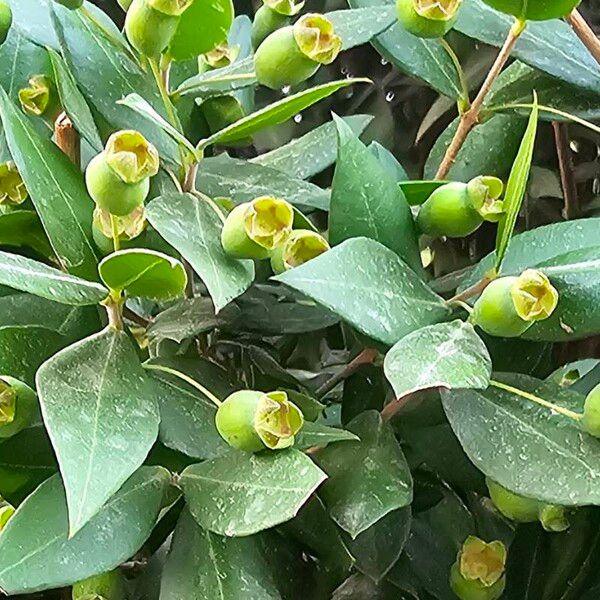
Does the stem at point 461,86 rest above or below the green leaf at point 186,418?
above

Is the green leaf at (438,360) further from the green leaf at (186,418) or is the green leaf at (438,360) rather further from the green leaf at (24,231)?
the green leaf at (24,231)

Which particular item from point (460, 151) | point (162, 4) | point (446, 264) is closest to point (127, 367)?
point (162, 4)

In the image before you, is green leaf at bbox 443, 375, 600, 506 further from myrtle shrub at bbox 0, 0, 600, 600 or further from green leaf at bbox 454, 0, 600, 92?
green leaf at bbox 454, 0, 600, 92

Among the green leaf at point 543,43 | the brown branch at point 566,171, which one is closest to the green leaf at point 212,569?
the green leaf at point 543,43

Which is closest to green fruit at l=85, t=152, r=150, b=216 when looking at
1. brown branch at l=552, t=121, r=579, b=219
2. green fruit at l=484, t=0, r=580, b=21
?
green fruit at l=484, t=0, r=580, b=21

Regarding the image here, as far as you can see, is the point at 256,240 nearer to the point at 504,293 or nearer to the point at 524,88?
the point at 504,293

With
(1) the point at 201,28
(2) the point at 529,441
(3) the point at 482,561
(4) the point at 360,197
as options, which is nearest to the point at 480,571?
(3) the point at 482,561
